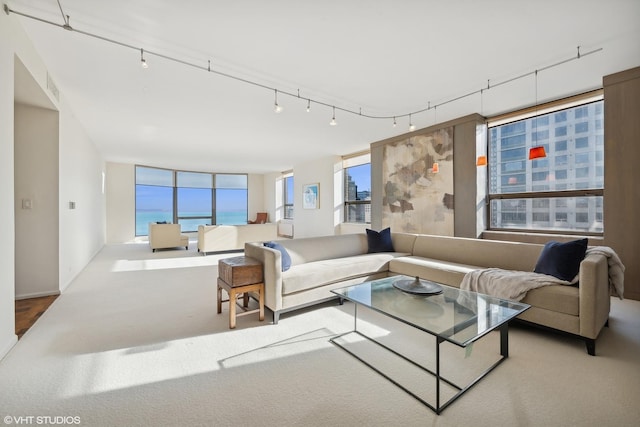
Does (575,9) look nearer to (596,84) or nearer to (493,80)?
(493,80)

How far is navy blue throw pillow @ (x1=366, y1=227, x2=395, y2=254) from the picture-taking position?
4.24m

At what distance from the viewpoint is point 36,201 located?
3.46 meters

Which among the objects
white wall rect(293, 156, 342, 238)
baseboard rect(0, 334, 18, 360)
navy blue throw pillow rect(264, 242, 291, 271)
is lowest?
baseboard rect(0, 334, 18, 360)

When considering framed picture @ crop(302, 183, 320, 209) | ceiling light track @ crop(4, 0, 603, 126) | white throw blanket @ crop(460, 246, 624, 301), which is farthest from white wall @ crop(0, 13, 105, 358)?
framed picture @ crop(302, 183, 320, 209)

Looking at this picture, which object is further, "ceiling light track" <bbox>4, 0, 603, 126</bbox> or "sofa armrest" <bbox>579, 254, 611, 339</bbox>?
"ceiling light track" <bbox>4, 0, 603, 126</bbox>

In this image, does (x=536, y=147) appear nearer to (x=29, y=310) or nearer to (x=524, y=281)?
(x=524, y=281)

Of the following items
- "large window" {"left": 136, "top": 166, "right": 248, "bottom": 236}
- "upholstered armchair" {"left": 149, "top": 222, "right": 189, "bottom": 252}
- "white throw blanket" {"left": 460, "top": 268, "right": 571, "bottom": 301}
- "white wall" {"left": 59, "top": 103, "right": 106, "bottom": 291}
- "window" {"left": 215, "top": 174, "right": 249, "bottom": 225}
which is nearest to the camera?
"white throw blanket" {"left": 460, "top": 268, "right": 571, "bottom": 301}

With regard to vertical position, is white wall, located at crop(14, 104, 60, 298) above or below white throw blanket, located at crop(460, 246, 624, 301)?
above

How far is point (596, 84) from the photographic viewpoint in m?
3.65

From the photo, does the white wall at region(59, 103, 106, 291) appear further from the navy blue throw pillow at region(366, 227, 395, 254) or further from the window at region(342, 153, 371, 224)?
the window at region(342, 153, 371, 224)

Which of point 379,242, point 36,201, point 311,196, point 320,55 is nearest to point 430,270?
point 379,242

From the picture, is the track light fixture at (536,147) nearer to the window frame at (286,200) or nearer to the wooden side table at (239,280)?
the wooden side table at (239,280)

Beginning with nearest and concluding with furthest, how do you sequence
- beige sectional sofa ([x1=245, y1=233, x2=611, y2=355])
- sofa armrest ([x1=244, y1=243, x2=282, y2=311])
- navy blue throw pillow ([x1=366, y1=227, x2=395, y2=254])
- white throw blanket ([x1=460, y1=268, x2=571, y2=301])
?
1. beige sectional sofa ([x1=245, y1=233, x2=611, y2=355])
2. white throw blanket ([x1=460, y1=268, x2=571, y2=301])
3. sofa armrest ([x1=244, y1=243, x2=282, y2=311])
4. navy blue throw pillow ([x1=366, y1=227, x2=395, y2=254])

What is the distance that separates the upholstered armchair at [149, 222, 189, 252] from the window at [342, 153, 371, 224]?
14.7 ft
